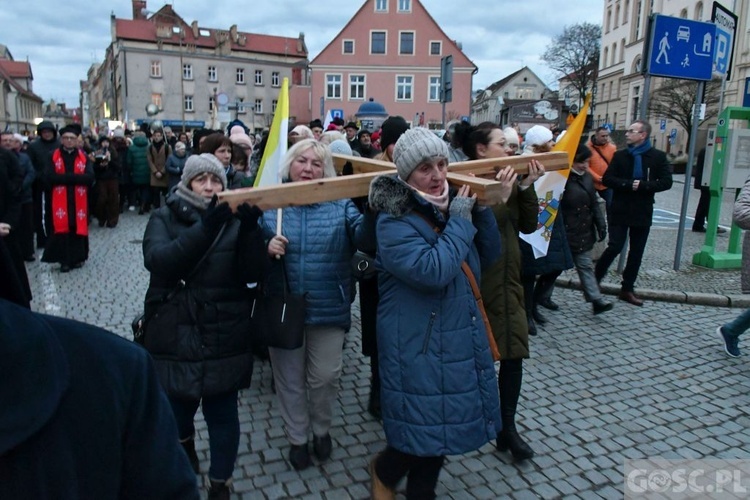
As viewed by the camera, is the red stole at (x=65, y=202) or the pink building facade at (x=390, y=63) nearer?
the red stole at (x=65, y=202)

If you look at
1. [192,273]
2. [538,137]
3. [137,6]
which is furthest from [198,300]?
[137,6]

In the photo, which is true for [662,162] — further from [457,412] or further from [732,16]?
[457,412]

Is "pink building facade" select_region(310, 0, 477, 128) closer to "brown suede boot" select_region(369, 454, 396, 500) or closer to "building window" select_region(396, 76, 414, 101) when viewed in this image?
"building window" select_region(396, 76, 414, 101)

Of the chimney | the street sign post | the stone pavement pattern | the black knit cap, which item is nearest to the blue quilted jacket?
the stone pavement pattern

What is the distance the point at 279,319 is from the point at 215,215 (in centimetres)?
78

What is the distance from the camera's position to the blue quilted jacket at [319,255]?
333cm

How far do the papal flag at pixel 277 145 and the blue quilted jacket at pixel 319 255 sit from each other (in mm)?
295

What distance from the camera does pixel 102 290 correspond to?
23.9 feet

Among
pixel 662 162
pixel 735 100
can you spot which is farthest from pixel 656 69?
pixel 735 100

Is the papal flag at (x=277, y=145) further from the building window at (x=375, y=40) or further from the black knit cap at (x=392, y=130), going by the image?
the building window at (x=375, y=40)

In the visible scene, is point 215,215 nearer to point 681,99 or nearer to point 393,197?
point 393,197

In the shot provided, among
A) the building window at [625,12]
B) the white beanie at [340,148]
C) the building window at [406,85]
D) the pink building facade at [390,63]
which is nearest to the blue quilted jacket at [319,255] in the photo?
the white beanie at [340,148]

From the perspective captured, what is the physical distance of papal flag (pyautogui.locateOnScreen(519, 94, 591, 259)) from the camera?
13.4 feet

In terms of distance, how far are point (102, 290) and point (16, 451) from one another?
698cm
